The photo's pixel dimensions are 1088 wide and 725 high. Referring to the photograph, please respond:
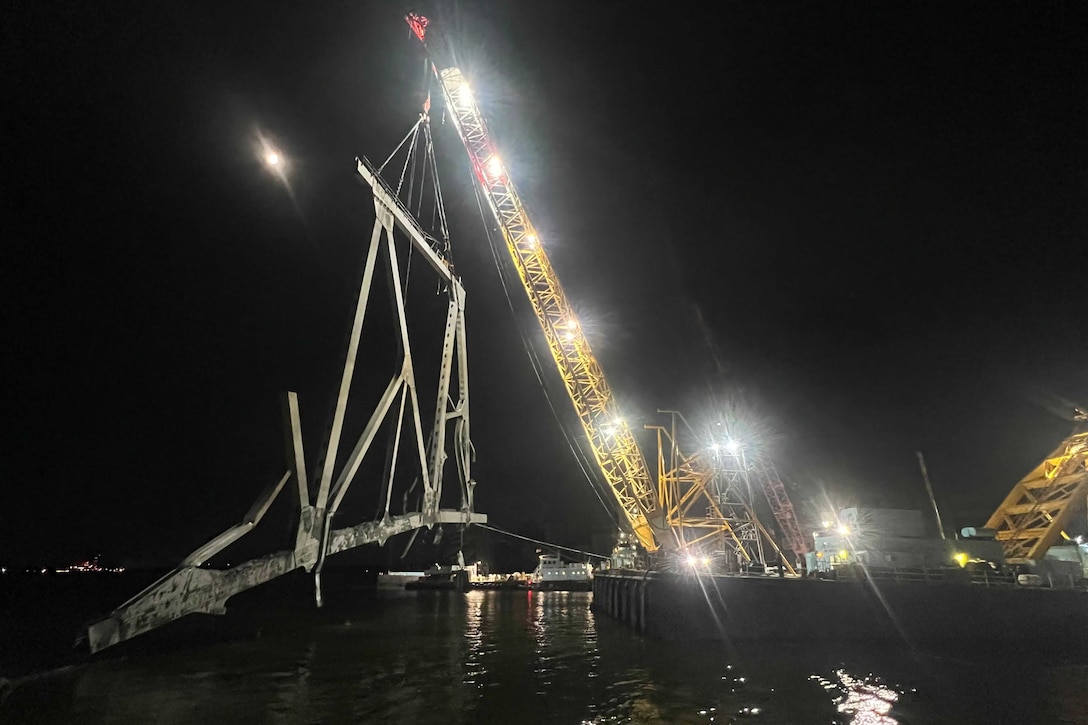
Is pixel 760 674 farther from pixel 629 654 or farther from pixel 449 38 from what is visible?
pixel 449 38

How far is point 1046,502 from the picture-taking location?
130ft

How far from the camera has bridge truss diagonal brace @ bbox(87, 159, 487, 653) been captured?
55.3 ft

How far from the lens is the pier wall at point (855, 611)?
93.2 feet

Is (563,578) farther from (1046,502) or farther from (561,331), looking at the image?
(1046,502)

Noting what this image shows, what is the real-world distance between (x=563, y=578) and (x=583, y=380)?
59715 millimetres

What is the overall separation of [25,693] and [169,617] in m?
5.22

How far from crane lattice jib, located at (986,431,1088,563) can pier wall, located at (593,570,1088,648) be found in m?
9.68

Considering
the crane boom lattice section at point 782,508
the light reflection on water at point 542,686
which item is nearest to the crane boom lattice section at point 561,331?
the light reflection on water at point 542,686

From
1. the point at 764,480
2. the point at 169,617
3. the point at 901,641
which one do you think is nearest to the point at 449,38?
the point at 169,617

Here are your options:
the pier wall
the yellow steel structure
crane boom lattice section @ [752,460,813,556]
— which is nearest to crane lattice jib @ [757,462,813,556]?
crane boom lattice section @ [752,460,813,556]

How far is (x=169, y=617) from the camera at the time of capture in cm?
1712

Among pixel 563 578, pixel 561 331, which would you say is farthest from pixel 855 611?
pixel 563 578

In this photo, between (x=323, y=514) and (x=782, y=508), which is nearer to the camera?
(x=323, y=514)

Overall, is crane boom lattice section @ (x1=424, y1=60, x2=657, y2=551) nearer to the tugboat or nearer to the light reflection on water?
the light reflection on water
